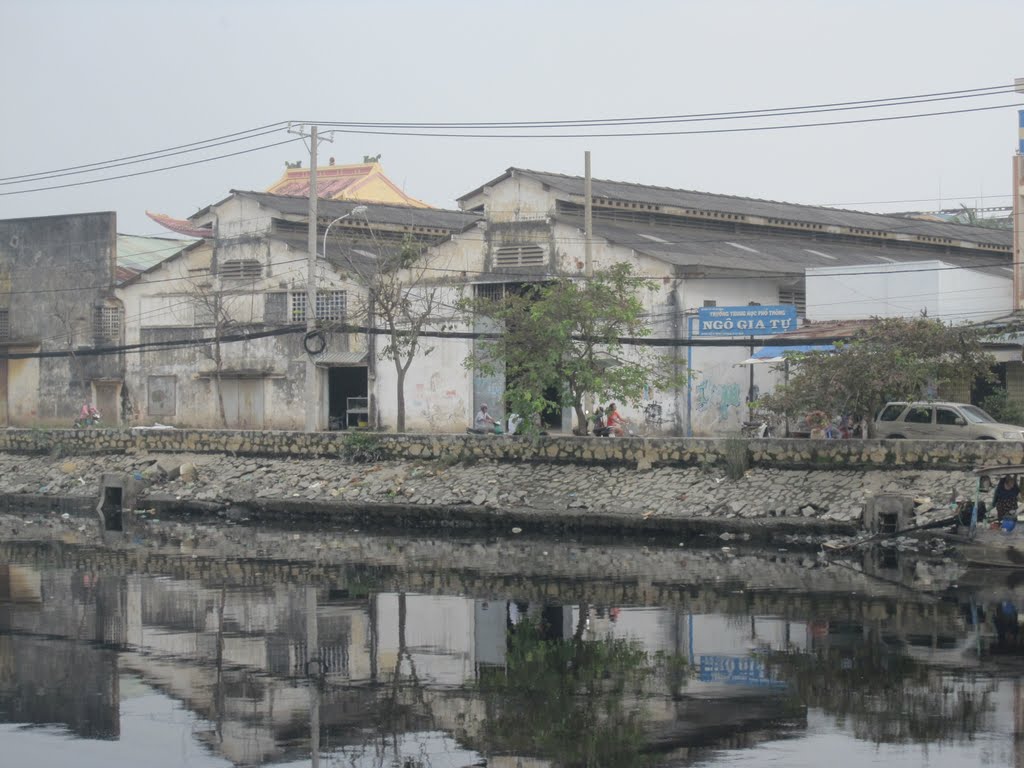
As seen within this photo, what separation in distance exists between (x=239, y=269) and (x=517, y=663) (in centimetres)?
3316

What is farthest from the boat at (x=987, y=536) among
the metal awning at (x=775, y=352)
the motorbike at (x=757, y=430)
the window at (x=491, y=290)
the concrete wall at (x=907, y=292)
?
the window at (x=491, y=290)

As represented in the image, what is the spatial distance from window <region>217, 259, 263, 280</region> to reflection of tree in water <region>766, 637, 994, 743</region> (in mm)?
33498

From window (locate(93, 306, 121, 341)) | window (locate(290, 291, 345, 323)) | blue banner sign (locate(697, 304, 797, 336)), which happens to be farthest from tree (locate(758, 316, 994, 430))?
window (locate(93, 306, 121, 341))

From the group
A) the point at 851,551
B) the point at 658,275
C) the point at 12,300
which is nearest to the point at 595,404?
the point at 658,275

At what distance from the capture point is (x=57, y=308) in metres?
51.1

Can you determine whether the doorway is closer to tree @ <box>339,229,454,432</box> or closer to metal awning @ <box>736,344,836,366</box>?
tree @ <box>339,229,454,432</box>

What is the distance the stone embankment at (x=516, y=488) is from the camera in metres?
27.0

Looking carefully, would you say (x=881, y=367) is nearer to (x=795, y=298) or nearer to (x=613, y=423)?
(x=613, y=423)

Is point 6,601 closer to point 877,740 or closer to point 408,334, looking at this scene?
point 877,740

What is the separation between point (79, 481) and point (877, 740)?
31.4 m

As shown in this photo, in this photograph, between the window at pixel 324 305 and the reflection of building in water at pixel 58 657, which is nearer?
the reflection of building in water at pixel 58 657

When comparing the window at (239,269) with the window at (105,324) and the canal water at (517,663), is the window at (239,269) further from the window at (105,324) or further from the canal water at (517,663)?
the canal water at (517,663)

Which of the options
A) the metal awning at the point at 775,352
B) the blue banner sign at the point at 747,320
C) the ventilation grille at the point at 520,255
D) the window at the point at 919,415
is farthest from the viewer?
the ventilation grille at the point at 520,255

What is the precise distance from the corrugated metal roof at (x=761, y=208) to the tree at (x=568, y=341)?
1010cm
